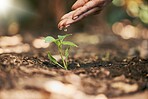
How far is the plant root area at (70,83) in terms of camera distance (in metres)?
1.57

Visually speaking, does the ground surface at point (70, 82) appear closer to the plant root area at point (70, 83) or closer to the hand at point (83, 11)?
the plant root area at point (70, 83)

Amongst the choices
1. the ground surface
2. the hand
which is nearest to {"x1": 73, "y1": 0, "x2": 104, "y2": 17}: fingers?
the hand

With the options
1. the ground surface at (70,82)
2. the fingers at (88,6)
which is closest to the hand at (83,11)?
the fingers at (88,6)

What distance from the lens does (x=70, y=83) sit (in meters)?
1.66

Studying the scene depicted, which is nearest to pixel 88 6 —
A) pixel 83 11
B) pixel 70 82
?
pixel 83 11

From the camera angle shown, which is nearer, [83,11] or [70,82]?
[70,82]

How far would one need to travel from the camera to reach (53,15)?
16.6 feet

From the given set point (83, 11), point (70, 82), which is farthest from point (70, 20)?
point (70, 82)

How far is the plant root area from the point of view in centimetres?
157

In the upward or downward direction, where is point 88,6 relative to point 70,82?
upward

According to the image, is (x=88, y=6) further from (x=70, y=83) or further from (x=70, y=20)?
(x=70, y=83)

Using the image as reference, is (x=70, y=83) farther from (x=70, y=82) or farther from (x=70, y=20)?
(x=70, y=20)

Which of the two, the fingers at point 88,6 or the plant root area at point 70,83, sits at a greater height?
the fingers at point 88,6

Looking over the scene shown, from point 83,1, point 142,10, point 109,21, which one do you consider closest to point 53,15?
point 109,21
